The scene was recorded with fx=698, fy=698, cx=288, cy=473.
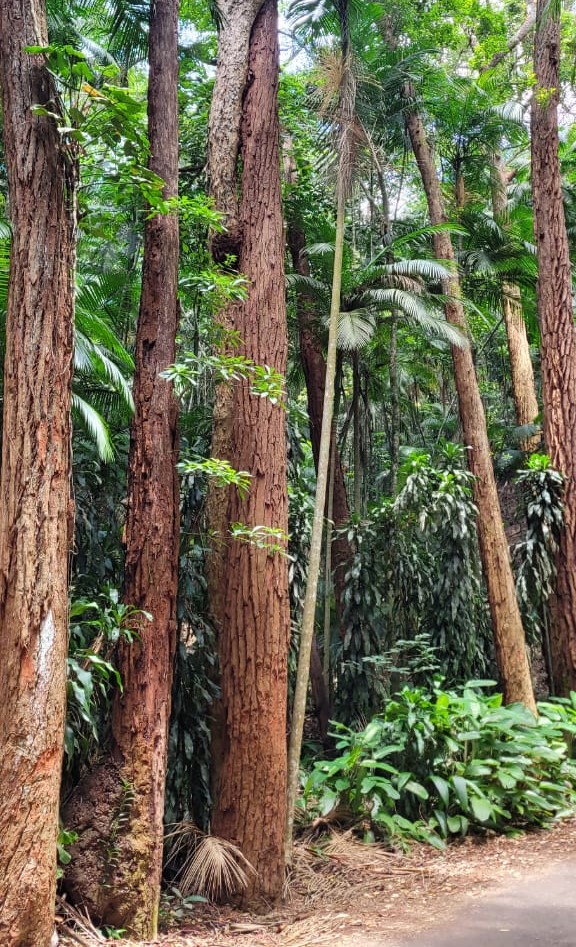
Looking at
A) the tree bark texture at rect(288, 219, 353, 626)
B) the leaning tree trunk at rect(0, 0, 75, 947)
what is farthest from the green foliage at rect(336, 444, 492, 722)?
the leaning tree trunk at rect(0, 0, 75, 947)

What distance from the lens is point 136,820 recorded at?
13.8 ft

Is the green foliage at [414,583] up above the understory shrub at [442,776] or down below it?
above

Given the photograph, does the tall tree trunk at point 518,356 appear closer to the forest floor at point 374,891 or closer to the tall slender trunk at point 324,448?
the tall slender trunk at point 324,448

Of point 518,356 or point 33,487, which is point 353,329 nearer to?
point 518,356

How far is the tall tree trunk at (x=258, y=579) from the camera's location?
4883 mm

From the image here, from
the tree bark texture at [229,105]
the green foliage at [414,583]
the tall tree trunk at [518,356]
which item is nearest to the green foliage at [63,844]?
the tree bark texture at [229,105]

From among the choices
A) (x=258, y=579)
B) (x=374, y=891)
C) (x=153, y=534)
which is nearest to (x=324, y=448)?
(x=258, y=579)

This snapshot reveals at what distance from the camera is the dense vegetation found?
137 inches

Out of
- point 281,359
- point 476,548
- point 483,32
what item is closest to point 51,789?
point 281,359

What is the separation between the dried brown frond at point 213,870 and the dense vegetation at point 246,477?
27mm

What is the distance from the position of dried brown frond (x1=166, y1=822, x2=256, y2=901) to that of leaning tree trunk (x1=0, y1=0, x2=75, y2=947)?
1683mm

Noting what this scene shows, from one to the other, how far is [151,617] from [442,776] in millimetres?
3326

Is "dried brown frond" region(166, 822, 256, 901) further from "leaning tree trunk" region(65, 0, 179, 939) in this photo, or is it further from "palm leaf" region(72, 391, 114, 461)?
"palm leaf" region(72, 391, 114, 461)

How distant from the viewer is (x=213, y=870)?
468cm
